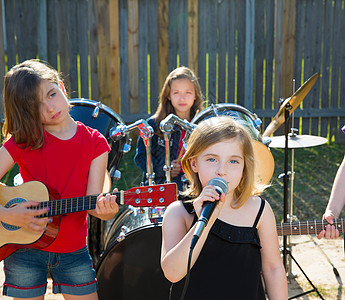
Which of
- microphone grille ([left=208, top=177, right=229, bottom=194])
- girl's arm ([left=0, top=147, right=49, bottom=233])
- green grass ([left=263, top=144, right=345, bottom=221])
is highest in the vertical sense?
microphone grille ([left=208, top=177, right=229, bottom=194])

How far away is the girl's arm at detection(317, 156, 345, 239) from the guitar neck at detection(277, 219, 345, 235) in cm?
2

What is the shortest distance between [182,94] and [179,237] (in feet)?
6.78

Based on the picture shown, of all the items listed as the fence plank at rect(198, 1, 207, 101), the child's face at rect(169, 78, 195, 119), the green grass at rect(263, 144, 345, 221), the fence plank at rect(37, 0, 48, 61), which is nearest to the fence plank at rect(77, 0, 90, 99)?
the fence plank at rect(37, 0, 48, 61)

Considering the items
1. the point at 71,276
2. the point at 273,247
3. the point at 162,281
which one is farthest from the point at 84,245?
the point at 273,247

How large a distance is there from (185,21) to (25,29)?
234 cm

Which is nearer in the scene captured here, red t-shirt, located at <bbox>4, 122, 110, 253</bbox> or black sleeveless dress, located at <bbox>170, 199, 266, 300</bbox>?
black sleeveless dress, located at <bbox>170, 199, 266, 300</bbox>

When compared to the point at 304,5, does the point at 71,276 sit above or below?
below

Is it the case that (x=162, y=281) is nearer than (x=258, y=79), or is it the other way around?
(x=162, y=281)

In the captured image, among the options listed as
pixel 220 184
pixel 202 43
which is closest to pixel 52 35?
pixel 202 43

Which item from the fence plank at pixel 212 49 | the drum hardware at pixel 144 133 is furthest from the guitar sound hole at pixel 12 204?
the fence plank at pixel 212 49

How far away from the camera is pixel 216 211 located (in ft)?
5.24

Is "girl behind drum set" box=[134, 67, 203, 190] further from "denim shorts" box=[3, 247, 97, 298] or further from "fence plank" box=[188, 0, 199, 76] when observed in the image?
"fence plank" box=[188, 0, 199, 76]

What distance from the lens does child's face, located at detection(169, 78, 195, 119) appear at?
3.79 metres

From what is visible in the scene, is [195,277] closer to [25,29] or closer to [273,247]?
[273,247]
